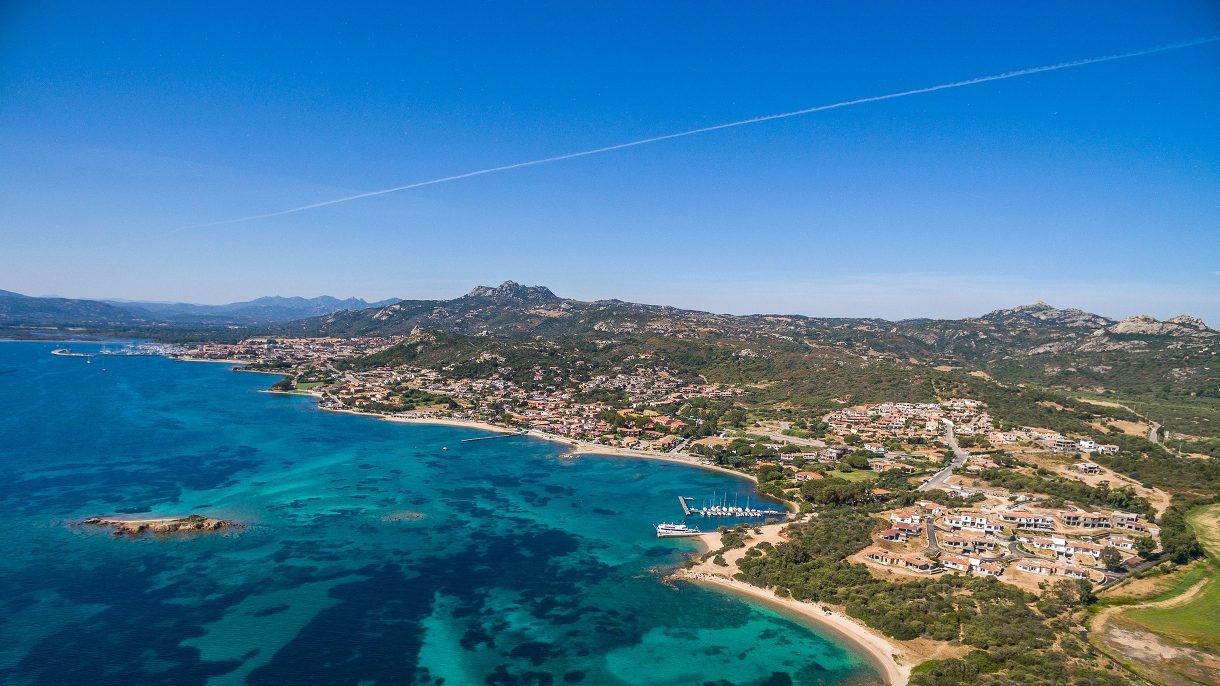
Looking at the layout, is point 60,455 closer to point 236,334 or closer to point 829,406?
point 829,406

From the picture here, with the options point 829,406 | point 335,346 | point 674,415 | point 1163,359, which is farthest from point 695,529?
point 335,346

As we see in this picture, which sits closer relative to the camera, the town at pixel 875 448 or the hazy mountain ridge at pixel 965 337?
the town at pixel 875 448

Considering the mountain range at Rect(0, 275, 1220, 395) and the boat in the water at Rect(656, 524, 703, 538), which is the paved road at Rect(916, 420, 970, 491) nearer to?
the boat in the water at Rect(656, 524, 703, 538)

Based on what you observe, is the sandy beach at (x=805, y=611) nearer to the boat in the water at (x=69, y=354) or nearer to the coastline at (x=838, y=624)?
the coastline at (x=838, y=624)

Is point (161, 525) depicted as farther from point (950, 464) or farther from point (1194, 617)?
point (950, 464)

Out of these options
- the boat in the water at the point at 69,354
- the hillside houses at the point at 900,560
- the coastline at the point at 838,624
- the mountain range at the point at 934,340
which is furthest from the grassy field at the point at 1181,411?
the boat in the water at the point at 69,354

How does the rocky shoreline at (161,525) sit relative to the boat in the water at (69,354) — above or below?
below
